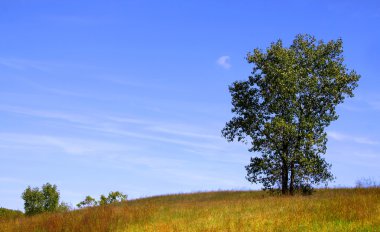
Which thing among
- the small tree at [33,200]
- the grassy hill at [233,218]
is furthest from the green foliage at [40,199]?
the grassy hill at [233,218]

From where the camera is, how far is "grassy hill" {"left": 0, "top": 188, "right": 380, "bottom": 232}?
17609 millimetres

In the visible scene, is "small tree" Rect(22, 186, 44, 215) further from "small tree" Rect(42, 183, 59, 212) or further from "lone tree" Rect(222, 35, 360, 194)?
"lone tree" Rect(222, 35, 360, 194)

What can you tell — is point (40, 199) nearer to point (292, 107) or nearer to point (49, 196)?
point (49, 196)

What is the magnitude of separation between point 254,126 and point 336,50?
8.99m

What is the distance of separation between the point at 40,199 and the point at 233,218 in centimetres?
4182

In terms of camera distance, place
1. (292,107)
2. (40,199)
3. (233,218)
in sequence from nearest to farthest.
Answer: (233,218) < (292,107) < (40,199)

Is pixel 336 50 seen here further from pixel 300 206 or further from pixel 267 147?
pixel 300 206

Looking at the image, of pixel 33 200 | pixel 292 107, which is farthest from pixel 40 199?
pixel 292 107

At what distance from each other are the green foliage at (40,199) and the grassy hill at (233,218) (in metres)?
30.8

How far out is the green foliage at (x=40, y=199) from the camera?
2165 inches

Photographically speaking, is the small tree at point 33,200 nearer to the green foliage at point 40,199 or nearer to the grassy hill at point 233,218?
the green foliage at point 40,199

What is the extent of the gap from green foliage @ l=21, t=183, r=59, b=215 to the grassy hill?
3085 cm

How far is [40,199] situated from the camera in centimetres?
5538

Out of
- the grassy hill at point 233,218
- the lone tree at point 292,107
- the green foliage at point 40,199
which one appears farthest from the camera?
the green foliage at point 40,199
